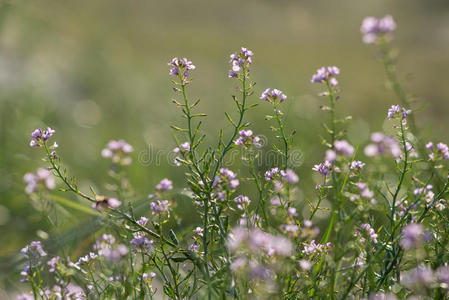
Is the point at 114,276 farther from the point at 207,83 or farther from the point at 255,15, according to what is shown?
the point at 255,15

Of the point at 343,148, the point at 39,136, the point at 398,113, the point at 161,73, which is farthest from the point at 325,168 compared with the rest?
the point at 161,73

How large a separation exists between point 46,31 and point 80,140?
2811 millimetres

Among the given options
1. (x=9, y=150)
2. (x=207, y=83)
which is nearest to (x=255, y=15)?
(x=207, y=83)

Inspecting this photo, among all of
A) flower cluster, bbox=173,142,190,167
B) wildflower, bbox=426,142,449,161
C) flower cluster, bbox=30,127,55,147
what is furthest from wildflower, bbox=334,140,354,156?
flower cluster, bbox=30,127,55,147

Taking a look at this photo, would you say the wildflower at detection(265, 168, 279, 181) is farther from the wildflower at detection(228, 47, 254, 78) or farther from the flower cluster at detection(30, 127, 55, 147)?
the flower cluster at detection(30, 127, 55, 147)

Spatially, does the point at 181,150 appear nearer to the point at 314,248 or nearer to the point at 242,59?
the point at 242,59

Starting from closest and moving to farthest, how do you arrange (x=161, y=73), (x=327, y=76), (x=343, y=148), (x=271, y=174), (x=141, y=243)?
(x=343, y=148), (x=327, y=76), (x=141, y=243), (x=271, y=174), (x=161, y=73)

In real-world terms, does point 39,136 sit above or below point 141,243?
above

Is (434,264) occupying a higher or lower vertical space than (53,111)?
lower

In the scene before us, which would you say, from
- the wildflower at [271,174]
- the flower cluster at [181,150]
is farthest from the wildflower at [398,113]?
the flower cluster at [181,150]

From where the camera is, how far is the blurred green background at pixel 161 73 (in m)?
4.18

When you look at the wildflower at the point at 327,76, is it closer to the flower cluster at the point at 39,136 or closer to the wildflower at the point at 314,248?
the wildflower at the point at 314,248

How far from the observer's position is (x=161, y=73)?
7.89 m

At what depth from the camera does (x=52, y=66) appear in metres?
6.44
